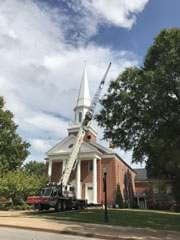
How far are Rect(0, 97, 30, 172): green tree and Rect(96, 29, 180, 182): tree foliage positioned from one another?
20.9 meters

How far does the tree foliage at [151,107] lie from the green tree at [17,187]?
44.3 feet

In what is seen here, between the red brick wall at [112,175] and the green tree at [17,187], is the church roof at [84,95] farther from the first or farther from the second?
the green tree at [17,187]

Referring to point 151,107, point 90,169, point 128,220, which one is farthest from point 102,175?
point 151,107

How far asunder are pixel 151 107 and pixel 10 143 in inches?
1054

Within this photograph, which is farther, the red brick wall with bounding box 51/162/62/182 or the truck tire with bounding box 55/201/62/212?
the red brick wall with bounding box 51/162/62/182

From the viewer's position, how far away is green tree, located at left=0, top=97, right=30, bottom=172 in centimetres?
4016

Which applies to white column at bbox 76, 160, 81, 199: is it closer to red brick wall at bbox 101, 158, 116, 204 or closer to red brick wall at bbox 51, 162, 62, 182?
red brick wall at bbox 101, 158, 116, 204

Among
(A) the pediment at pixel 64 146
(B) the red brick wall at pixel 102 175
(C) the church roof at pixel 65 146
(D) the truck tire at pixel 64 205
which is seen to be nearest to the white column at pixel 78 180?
(B) the red brick wall at pixel 102 175

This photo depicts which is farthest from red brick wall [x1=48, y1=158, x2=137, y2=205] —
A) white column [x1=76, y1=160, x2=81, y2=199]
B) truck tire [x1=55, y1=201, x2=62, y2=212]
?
truck tire [x1=55, y1=201, x2=62, y2=212]

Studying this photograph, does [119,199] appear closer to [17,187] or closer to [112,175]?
[112,175]

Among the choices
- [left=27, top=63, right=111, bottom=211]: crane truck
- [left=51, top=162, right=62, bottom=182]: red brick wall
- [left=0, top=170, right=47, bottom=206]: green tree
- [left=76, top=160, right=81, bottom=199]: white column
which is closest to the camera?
[left=27, top=63, right=111, bottom=211]: crane truck

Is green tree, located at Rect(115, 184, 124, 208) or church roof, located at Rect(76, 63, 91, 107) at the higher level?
church roof, located at Rect(76, 63, 91, 107)

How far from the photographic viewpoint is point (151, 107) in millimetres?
19344

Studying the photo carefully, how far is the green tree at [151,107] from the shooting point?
1883cm
